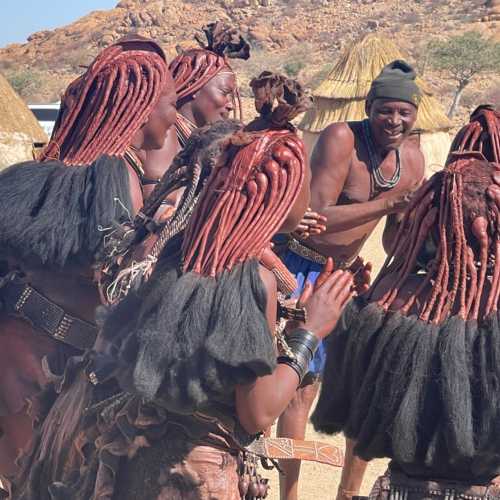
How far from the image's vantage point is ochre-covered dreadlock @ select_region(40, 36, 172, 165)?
425cm

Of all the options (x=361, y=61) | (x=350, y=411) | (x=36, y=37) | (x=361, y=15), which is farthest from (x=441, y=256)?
(x=36, y=37)

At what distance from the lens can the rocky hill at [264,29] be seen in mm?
43684

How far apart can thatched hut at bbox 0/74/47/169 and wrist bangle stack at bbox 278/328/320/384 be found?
8341mm

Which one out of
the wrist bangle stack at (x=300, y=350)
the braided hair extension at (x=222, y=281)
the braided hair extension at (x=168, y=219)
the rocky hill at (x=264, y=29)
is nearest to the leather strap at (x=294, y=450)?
the wrist bangle stack at (x=300, y=350)

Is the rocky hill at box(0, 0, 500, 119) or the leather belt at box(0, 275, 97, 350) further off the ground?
the leather belt at box(0, 275, 97, 350)

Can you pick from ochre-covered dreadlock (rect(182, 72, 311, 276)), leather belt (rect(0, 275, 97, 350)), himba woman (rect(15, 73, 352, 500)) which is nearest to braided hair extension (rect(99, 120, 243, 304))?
himba woman (rect(15, 73, 352, 500))

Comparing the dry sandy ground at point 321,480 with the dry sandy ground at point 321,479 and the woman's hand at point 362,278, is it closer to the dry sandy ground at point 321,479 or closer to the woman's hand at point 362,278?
the dry sandy ground at point 321,479

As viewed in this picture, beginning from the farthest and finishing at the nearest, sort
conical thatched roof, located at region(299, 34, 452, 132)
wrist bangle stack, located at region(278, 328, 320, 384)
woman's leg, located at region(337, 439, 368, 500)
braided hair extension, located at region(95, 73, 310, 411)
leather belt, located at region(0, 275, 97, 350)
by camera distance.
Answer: conical thatched roof, located at region(299, 34, 452, 132), woman's leg, located at region(337, 439, 368, 500), leather belt, located at region(0, 275, 97, 350), wrist bangle stack, located at region(278, 328, 320, 384), braided hair extension, located at region(95, 73, 310, 411)

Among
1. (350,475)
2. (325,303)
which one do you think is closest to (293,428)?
(350,475)

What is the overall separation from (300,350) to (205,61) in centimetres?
319

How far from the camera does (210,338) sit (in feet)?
9.73

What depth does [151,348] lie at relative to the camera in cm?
305

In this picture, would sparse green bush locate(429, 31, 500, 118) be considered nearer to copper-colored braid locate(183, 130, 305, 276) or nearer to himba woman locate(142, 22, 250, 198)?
himba woman locate(142, 22, 250, 198)

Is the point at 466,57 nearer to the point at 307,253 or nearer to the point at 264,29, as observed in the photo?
the point at 264,29
